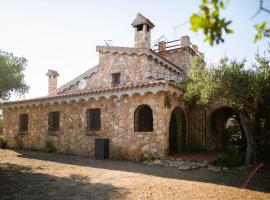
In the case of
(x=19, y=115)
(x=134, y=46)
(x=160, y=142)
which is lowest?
(x=160, y=142)

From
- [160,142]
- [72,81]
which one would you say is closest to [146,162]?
[160,142]

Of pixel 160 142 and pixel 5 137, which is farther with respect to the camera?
pixel 5 137

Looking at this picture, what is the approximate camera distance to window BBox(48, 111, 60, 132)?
1516 cm

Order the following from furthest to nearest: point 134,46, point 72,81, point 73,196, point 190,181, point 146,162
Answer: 1. point 72,81
2. point 134,46
3. point 146,162
4. point 190,181
5. point 73,196

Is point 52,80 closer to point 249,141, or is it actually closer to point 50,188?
point 50,188

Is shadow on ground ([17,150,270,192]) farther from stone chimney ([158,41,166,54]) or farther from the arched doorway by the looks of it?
stone chimney ([158,41,166,54])

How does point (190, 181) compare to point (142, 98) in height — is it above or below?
below

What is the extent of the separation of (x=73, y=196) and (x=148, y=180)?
2.45 m

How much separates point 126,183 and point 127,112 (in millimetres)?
5241

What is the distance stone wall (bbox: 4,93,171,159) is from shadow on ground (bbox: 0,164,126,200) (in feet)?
12.8

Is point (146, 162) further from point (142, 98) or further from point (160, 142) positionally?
point (142, 98)

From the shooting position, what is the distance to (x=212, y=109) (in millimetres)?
13867

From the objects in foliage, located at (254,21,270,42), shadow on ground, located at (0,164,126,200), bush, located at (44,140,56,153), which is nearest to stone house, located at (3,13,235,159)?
bush, located at (44,140,56,153)

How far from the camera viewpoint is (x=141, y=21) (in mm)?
15594
